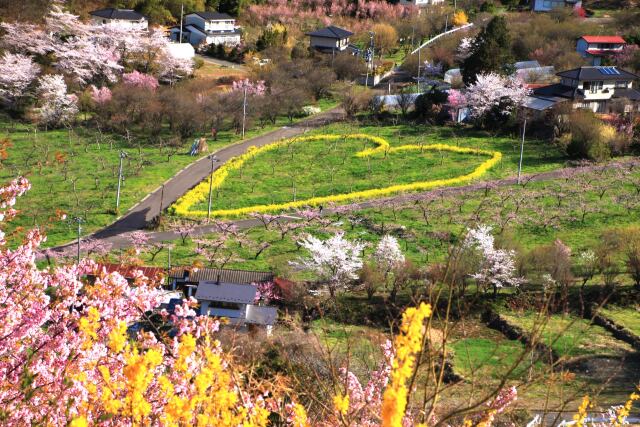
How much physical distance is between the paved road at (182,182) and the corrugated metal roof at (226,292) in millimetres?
6986

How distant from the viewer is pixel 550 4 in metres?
65.8

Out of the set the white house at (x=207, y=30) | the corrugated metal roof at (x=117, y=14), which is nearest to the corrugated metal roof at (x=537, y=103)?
the white house at (x=207, y=30)

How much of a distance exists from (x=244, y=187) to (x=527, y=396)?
59.5 ft

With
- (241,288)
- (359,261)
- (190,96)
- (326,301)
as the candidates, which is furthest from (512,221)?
(190,96)

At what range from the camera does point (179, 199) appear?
33.6 metres

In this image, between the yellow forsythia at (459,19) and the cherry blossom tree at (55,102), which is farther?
the yellow forsythia at (459,19)

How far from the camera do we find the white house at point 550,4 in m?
65.7

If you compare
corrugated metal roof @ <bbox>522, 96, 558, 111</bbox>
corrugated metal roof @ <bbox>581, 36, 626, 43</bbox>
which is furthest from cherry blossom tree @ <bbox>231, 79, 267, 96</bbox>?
corrugated metal roof @ <bbox>581, 36, 626, 43</bbox>

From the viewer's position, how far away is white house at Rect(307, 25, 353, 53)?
5797cm

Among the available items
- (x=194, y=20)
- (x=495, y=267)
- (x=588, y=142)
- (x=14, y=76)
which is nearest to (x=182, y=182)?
(x=495, y=267)

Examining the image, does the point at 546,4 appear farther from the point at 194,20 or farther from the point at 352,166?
the point at 352,166

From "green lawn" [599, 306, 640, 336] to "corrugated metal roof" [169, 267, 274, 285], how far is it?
30.7 ft

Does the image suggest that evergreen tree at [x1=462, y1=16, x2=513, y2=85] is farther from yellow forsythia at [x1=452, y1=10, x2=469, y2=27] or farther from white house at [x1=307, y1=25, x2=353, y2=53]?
yellow forsythia at [x1=452, y1=10, x2=469, y2=27]

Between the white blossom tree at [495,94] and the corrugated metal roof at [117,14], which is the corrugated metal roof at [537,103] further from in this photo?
the corrugated metal roof at [117,14]
